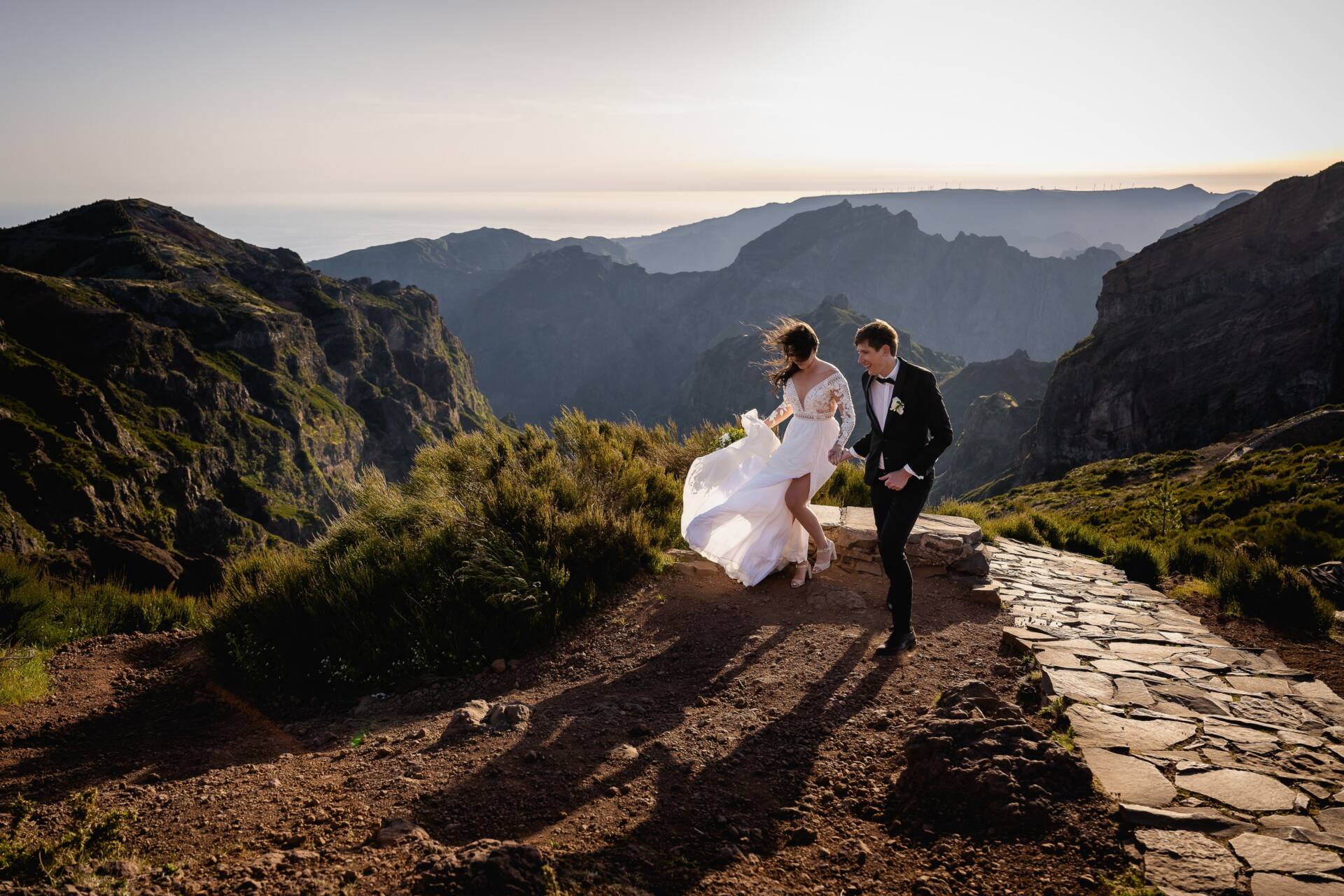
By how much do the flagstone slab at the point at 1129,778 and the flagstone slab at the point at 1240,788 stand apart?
0.39 feet

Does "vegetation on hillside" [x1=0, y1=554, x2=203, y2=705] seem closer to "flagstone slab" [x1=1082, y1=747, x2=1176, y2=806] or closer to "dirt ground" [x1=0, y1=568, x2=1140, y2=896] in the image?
"dirt ground" [x1=0, y1=568, x2=1140, y2=896]

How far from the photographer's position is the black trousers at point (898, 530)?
509cm

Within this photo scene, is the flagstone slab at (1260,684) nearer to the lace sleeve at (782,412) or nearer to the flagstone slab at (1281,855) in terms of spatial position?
the flagstone slab at (1281,855)

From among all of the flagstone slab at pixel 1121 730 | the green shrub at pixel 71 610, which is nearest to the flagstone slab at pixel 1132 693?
the flagstone slab at pixel 1121 730

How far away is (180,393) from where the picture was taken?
271ft

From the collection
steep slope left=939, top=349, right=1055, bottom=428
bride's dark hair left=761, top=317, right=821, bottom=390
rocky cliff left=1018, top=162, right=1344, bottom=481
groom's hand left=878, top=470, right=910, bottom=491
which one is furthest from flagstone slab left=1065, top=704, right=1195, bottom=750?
steep slope left=939, top=349, right=1055, bottom=428

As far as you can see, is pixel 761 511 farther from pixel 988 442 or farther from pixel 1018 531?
pixel 988 442

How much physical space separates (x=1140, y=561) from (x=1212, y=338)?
9743cm

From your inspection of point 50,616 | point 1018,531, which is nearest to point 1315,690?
point 1018,531

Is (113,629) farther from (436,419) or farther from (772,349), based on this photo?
(436,419)

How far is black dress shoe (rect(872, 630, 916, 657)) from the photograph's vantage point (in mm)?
5305

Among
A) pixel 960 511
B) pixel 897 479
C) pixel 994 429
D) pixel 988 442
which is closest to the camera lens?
pixel 897 479

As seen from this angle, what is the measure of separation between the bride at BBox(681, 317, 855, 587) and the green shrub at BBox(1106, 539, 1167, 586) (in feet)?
14.9

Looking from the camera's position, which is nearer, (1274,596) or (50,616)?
(1274,596)
